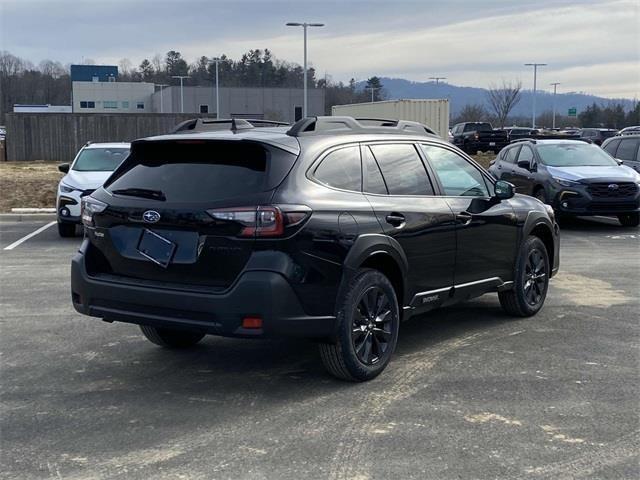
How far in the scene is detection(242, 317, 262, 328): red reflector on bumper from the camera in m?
4.41

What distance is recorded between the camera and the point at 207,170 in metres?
4.79

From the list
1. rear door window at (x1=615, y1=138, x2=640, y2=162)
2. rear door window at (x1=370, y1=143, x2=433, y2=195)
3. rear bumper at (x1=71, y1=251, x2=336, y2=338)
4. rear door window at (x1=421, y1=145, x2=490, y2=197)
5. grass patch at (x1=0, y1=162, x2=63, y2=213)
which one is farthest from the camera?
grass patch at (x1=0, y1=162, x2=63, y2=213)

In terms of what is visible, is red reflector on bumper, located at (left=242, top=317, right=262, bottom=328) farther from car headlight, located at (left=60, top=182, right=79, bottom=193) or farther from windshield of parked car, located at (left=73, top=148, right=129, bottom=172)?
windshield of parked car, located at (left=73, top=148, right=129, bottom=172)

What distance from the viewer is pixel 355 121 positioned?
568 centimetres

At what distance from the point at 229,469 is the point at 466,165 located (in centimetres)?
368

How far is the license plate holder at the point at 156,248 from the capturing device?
4637mm

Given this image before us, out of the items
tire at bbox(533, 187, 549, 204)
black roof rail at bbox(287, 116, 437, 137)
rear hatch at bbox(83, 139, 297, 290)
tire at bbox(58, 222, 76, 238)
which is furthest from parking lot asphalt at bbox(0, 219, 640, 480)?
tire at bbox(533, 187, 549, 204)

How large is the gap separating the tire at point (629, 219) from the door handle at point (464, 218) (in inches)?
375

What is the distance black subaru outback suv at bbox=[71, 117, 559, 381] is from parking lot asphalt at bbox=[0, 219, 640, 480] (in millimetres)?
444

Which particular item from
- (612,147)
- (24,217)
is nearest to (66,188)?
(24,217)

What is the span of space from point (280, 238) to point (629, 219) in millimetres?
11987

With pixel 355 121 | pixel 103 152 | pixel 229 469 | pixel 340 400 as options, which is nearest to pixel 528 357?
pixel 340 400

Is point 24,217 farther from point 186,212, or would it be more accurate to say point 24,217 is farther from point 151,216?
point 186,212

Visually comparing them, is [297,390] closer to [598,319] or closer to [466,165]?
[466,165]
